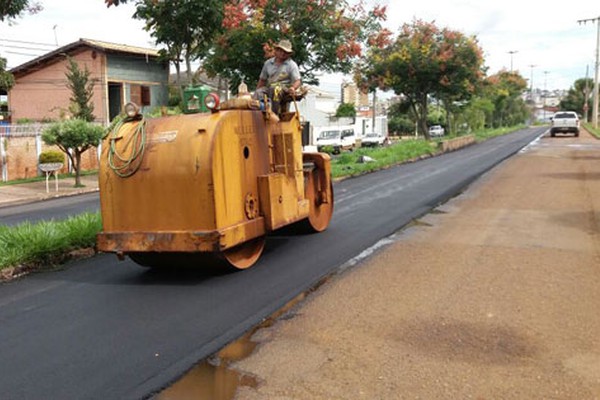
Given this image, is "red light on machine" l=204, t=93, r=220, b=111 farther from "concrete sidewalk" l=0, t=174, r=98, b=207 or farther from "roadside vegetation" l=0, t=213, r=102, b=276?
"concrete sidewalk" l=0, t=174, r=98, b=207

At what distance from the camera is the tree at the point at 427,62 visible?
29406mm

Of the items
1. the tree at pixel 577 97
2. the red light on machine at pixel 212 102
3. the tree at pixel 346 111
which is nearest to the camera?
the red light on machine at pixel 212 102

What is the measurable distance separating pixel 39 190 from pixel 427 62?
1828cm

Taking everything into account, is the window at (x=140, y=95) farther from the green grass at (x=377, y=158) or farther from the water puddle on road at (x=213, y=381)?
the water puddle on road at (x=213, y=381)

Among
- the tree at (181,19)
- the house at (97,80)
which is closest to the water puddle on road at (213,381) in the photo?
the tree at (181,19)

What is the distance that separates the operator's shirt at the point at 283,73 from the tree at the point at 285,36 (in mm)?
7632

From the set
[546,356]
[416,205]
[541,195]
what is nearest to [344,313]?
[546,356]

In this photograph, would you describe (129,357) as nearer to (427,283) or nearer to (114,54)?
(427,283)

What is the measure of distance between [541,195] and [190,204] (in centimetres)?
895

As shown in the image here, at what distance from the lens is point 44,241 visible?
783 cm

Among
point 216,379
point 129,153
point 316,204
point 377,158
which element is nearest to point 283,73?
point 316,204

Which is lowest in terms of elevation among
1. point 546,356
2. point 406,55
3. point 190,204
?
point 546,356

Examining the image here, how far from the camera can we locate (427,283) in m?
6.41

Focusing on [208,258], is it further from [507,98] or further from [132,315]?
[507,98]
